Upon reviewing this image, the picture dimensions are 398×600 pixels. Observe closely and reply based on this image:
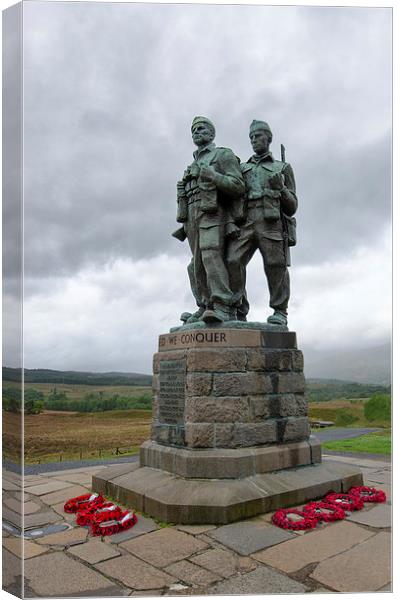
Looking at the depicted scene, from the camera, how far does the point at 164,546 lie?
162 inches

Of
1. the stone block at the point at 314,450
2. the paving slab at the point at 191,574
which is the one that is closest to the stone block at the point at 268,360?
the stone block at the point at 314,450

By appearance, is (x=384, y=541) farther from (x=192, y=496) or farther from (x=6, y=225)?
(x=6, y=225)

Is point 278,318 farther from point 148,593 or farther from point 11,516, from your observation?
point 11,516

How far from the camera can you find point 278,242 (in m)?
6.49

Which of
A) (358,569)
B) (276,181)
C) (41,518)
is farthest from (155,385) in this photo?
(358,569)

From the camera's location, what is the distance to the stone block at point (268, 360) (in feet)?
19.0

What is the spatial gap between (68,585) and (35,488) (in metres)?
3.27

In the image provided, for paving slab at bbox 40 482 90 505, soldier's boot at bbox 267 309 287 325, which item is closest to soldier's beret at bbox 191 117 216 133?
soldier's boot at bbox 267 309 287 325

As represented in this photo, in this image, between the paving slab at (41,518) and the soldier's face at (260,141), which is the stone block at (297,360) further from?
the paving slab at (41,518)

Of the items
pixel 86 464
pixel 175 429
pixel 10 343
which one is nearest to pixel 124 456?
pixel 86 464

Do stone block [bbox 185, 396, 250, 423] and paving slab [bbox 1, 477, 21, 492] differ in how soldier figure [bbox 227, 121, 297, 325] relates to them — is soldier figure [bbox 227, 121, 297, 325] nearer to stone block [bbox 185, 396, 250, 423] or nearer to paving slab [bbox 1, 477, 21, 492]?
stone block [bbox 185, 396, 250, 423]

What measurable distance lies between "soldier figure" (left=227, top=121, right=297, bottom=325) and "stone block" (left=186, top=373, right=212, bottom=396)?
131 centimetres

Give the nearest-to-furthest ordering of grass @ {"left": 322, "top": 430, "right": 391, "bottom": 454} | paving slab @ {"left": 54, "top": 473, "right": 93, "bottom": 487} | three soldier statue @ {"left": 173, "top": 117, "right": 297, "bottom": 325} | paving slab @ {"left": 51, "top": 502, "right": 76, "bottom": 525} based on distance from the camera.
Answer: paving slab @ {"left": 51, "top": 502, "right": 76, "bottom": 525}, three soldier statue @ {"left": 173, "top": 117, "right": 297, "bottom": 325}, paving slab @ {"left": 54, "top": 473, "right": 93, "bottom": 487}, grass @ {"left": 322, "top": 430, "right": 391, "bottom": 454}

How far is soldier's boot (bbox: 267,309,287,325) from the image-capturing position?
6.45m
